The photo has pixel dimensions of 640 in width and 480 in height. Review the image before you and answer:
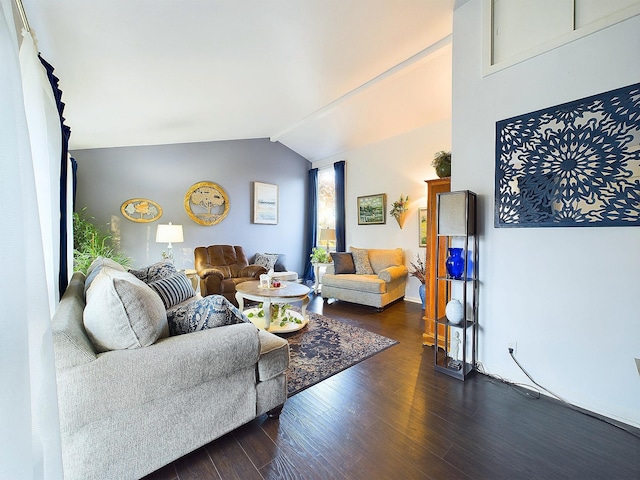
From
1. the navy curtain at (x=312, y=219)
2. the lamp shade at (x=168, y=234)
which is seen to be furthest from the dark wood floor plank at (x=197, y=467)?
the navy curtain at (x=312, y=219)

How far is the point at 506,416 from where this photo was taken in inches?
68.7

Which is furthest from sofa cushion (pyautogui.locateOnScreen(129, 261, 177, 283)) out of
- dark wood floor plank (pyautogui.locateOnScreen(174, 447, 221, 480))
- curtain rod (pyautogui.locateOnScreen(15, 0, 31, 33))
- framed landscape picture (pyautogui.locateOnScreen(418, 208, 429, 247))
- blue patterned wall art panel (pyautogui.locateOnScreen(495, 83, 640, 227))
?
framed landscape picture (pyautogui.locateOnScreen(418, 208, 429, 247))

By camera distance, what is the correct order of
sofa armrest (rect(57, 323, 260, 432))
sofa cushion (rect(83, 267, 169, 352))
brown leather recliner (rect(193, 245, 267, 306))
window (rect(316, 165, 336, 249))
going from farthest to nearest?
window (rect(316, 165, 336, 249)) → brown leather recliner (rect(193, 245, 267, 306)) → sofa cushion (rect(83, 267, 169, 352)) → sofa armrest (rect(57, 323, 260, 432))

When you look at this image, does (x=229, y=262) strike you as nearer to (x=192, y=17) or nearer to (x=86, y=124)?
(x=86, y=124)

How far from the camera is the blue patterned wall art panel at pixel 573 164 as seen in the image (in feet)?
5.51

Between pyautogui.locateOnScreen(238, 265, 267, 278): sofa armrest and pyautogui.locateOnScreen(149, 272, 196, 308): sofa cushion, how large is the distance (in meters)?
1.57

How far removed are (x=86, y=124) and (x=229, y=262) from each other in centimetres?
267

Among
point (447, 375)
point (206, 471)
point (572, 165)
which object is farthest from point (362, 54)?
point (206, 471)

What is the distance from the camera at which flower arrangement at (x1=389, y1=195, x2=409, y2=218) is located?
4.72 metres

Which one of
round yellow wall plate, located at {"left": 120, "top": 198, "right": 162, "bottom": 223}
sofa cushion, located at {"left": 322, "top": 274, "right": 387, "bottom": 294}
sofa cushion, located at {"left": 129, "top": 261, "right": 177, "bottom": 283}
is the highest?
round yellow wall plate, located at {"left": 120, "top": 198, "right": 162, "bottom": 223}

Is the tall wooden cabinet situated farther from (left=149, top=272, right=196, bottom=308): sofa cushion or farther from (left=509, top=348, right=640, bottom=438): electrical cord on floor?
(left=149, top=272, right=196, bottom=308): sofa cushion

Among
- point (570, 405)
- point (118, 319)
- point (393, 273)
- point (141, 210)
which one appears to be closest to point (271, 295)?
point (118, 319)

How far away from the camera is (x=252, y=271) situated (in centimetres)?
459

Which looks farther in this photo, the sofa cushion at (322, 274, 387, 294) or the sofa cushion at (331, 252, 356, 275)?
the sofa cushion at (331, 252, 356, 275)
